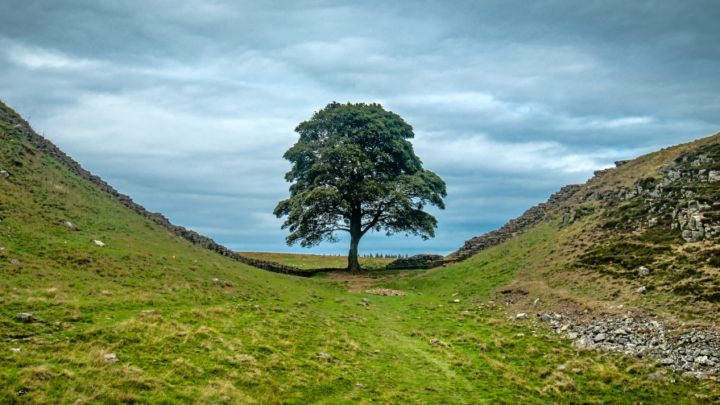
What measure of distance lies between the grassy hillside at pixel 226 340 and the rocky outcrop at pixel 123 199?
8.76 metres

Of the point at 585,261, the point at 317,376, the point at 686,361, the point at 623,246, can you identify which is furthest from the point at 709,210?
the point at 317,376

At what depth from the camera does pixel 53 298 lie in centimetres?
1406

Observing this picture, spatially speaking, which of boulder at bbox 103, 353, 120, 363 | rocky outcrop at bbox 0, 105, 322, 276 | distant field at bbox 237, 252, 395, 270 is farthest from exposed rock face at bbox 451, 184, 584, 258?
boulder at bbox 103, 353, 120, 363

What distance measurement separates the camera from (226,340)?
13.4 metres

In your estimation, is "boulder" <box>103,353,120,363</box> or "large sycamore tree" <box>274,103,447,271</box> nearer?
"boulder" <box>103,353,120,363</box>

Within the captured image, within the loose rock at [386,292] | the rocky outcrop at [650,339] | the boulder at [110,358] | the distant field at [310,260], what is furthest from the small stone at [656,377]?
the distant field at [310,260]

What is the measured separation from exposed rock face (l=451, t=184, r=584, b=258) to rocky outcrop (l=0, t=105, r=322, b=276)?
17856 millimetres

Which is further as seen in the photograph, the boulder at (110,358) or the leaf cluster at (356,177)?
the leaf cluster at (356,177)

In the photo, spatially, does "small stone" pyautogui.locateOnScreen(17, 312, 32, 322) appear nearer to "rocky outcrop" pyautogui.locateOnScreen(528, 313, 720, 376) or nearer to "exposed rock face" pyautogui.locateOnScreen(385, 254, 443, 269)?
"rocky outcrop" pyautogui.locateOnScreen(528, 313, 720, 376)

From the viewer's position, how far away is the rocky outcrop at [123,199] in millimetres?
35281

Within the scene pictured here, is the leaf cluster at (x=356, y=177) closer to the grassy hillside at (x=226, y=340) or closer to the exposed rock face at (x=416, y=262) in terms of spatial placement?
the exposed rock face at (x=416, y=262)

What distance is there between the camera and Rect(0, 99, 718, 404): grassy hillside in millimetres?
9703

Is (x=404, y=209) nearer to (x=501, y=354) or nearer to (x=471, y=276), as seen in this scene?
(x=471, y=276)

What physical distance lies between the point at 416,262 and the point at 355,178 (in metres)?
11.8
